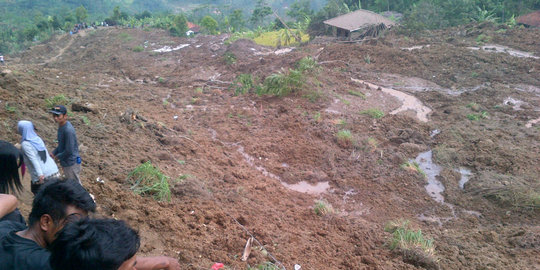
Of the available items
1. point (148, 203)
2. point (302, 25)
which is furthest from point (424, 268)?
point (302, 25)

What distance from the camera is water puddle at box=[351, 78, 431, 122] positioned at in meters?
12.2

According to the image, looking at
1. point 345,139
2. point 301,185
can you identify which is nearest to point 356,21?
point 345,139

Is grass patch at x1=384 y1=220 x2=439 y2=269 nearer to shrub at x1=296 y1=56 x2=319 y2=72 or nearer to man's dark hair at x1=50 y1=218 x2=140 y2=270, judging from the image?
man's dark hair at x1=50 y1=218 x2=140 y2=270

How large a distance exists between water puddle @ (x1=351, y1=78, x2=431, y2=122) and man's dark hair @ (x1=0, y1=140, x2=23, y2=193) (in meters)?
11.3

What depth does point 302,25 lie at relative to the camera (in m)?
29.9

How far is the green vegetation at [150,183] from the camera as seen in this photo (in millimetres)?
4918

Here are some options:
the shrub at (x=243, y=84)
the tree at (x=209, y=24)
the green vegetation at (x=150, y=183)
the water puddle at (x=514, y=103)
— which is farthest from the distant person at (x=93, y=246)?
the tree at (x=209, y=24)

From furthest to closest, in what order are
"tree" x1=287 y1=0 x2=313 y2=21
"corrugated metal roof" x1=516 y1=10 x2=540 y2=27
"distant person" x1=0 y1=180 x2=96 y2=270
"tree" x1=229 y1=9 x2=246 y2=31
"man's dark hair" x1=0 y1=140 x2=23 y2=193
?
"tree" x1=229 y1=9 x2=246 y2=31 → "tree" x1=287 y1=0 x2=313 y2=21 → "corrugated metal roof" x1=516 y1=10 x2=540 y2=27 → "man's dark hair" x1=0 y1=140 x2=23 y2=193 → "distant person" x1=0 y1=180 x2=96 y2=270

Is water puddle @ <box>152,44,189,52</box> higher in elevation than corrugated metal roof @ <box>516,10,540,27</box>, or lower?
higher

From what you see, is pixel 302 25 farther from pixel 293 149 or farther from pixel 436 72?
pixel 293 149

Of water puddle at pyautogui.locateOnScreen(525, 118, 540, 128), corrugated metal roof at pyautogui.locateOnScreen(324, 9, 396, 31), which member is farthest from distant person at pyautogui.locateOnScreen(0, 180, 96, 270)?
corrugated metal roof at pyautogui.locateOnScreen(324, 9, 396, 31)

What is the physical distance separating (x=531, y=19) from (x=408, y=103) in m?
16.9

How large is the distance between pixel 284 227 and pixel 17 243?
3662 mm

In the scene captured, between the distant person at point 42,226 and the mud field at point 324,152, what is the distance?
1.63 meters
